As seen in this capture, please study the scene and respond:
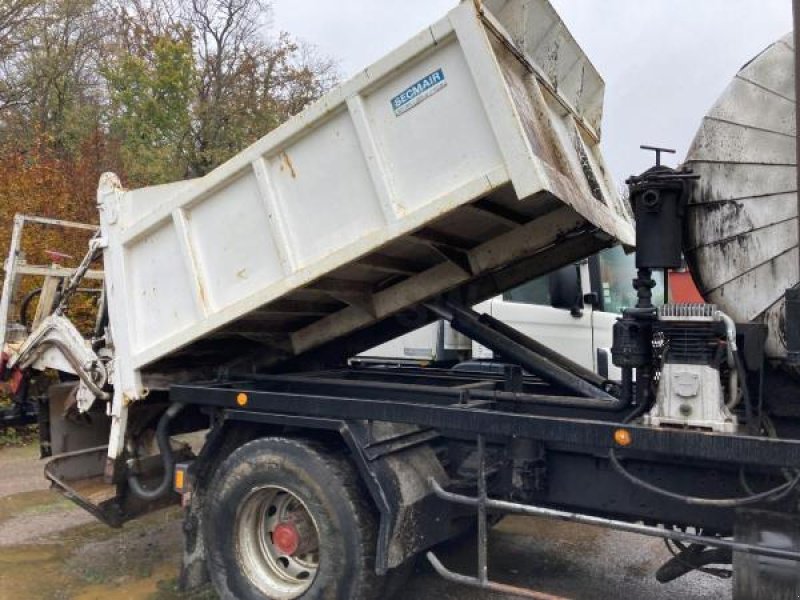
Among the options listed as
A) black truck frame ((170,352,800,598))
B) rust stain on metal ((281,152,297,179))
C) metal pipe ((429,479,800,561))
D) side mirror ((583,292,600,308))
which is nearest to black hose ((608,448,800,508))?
black truck frame ((170,352,800,598))

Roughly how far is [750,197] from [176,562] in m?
4.12

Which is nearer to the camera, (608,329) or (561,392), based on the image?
(561,392)

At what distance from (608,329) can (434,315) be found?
276 centimetres

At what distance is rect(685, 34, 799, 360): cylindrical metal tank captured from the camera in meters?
3.15

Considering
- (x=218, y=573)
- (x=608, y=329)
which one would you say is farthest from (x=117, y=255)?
(x=608, y=329)

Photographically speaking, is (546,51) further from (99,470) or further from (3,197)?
(3,197)

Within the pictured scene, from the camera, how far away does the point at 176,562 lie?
499 cm

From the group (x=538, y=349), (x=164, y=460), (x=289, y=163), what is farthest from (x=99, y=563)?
(x=538, y=349)

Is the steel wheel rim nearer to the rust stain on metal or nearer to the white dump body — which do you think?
the white dump body

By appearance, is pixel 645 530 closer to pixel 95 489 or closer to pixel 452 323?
pixel 452 323

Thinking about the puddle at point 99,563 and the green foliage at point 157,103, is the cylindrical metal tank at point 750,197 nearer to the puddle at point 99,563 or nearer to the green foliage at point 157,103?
the puddle at point 99,563

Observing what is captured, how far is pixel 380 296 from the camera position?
4477 mm

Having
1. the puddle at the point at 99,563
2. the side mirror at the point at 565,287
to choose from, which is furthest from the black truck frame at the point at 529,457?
the side mirror at the point at 565,287

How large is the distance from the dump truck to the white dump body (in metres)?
0.01
